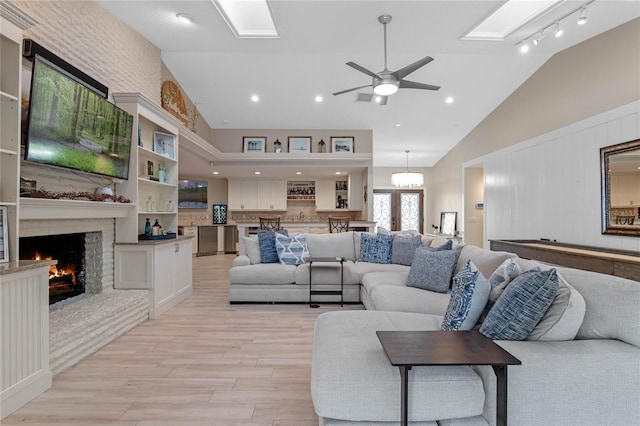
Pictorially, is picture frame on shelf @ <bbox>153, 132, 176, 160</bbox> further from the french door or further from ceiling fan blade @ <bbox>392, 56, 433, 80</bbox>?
the french door

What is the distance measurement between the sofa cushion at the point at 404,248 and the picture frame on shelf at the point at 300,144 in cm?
384

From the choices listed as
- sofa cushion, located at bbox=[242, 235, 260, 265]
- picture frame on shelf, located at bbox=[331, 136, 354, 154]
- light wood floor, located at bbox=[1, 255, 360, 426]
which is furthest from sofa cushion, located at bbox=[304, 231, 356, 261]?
picture frame on shelf, located at bbox=[331, 136, 354, 154]

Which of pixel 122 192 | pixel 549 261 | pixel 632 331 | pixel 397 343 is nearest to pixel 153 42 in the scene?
pixel 122 192

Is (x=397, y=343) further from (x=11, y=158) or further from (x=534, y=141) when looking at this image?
(x=534, y=141)

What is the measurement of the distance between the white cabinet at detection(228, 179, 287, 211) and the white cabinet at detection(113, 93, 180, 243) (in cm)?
488

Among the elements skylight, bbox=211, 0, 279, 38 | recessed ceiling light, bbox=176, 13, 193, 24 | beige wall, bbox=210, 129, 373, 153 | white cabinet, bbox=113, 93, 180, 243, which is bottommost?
white cabinet, bbox=113, 93, 180, 243

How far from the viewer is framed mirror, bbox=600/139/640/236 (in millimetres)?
3613

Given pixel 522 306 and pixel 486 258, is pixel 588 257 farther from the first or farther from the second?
pixel 522 306

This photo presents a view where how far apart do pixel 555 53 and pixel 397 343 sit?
5.52m

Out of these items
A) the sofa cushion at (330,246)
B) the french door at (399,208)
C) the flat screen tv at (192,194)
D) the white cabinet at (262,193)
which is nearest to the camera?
the sofa cushion at (330,246)

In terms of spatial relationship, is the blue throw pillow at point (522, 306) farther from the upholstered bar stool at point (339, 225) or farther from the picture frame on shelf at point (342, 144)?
the picture frame on shelf at point (342, 144)

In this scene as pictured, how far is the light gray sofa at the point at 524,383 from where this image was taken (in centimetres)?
145

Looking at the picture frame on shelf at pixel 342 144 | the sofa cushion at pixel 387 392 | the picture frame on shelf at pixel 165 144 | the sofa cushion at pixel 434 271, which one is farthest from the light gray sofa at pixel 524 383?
the picture frame on shelf at pixel 342 144

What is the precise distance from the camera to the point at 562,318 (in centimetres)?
166
